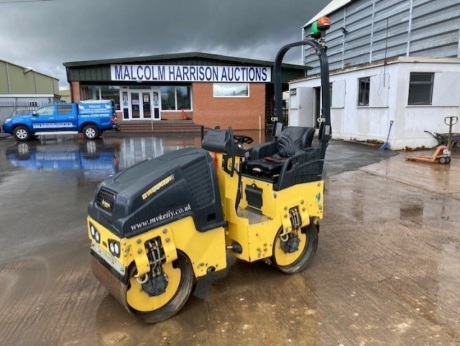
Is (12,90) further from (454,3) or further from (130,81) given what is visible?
(454,3)

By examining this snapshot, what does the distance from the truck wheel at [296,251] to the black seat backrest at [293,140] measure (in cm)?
94

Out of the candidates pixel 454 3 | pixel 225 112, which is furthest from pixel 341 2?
pixel 225 112

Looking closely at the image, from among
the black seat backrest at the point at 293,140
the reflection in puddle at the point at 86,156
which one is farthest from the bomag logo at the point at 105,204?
the reflection in puddle at the point at 86,156

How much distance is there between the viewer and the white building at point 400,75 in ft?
42.9

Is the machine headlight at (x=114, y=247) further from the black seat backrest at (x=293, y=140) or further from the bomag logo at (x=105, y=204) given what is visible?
the black seat backrest at (x=293, y=140)

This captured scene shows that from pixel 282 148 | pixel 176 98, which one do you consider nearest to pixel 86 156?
pixel 282 148

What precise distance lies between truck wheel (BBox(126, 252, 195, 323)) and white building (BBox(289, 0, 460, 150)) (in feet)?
39.1

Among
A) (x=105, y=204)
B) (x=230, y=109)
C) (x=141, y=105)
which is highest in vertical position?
(x=141, y=105)

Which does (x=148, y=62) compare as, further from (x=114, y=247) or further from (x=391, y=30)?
(x=114, y=247)

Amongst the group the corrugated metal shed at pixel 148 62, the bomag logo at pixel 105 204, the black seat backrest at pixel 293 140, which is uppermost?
the corrugated metal shed at pixel 148 62

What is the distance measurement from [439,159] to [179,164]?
30.1 ft

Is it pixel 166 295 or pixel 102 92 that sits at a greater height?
pixel 102 92

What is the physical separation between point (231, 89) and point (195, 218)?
74.1 feet

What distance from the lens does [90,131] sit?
18.2 metres
